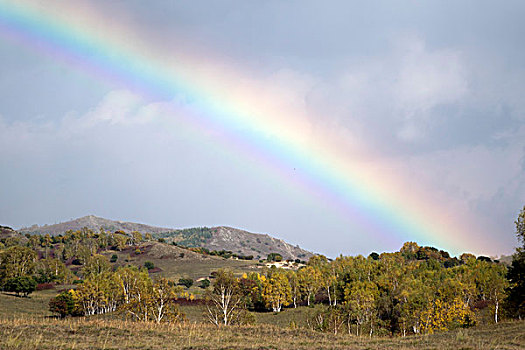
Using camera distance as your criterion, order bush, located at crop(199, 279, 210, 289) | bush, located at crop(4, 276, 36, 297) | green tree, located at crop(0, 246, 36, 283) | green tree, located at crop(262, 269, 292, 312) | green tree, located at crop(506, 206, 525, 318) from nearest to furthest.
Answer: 1. green tree, located at crop(506, 206, 525, 318)
2. bush, located at crop(4, 276, 36, 297)
3. green tree, located at crop(262, 269, 292, 312)
4. green tree, located at crop(0, 246, 36, 283)
5. bush, located at crop(199, 279, 210, 289)

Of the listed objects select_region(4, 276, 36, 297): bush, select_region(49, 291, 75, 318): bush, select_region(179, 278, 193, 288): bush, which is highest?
select_region(179, 278, 193, 288): bush

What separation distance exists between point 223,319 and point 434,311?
43.0m

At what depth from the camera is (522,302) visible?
56.6 meters

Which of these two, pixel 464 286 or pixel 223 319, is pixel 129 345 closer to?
pixel 223 319

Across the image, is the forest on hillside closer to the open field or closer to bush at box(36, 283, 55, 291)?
bush at box(36, 283, 55, 291)

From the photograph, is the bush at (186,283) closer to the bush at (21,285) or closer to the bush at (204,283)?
the bush at (204,283)

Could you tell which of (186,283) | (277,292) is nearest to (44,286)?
(186,283)

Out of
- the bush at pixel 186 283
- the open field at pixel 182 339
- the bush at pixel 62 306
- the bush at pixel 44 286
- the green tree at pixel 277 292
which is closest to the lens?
the open field at pixel 182 339

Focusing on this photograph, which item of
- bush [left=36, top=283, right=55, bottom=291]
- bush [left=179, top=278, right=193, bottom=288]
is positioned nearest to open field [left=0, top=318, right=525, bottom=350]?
bush [left=36, top=283, right=55, bottom=291]

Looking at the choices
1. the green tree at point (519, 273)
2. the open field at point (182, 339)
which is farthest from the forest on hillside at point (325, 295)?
the open field at point (182, 339)

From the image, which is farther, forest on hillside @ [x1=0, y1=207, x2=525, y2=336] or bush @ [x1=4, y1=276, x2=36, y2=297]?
bush @ [x1=4, y1=276, x2=36, y2=297]

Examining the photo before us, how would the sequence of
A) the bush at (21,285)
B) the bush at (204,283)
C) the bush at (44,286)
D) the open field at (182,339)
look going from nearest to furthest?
the open field at (182,339) < the bush at (21,285) < the bush at (44,286) < the bush at (204,283)

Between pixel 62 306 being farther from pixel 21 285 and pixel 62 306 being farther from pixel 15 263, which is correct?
pixel 15 263

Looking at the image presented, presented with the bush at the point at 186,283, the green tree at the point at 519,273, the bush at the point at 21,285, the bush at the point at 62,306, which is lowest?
the bush at the point at 62,306
